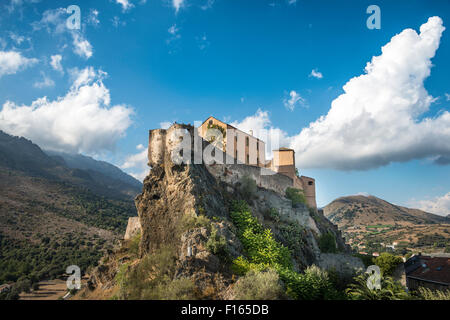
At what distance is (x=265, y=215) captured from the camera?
73.1 feet

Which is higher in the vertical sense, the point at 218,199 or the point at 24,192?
the point at 24,192

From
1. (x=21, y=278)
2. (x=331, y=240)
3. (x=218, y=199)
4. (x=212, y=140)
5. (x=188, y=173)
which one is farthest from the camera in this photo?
(x=21, y=278)

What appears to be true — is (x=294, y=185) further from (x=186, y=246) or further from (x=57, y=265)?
(x=57, y=265)

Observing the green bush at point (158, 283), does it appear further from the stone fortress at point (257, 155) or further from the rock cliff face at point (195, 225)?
the stone fortress at point (257, 155)

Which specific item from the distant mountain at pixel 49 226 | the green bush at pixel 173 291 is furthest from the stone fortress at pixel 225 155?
the distant mountain at pixel 49 226

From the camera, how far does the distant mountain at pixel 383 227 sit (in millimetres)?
61750

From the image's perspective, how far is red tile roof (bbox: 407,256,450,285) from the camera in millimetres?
27266

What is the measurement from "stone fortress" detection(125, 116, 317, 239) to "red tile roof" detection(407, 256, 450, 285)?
45.6 ft

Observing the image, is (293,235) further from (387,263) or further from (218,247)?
(218,247)
